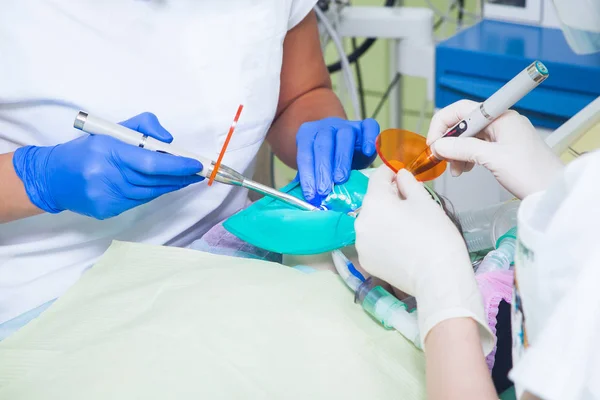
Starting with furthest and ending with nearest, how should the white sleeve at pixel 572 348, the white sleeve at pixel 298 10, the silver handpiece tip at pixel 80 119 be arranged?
the white sleeve at pixel 298 10 < the silver handpiece tip at pixel 80 119 < the white sleeve at pixel 572 348

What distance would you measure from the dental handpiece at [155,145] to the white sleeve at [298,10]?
0.40 metres

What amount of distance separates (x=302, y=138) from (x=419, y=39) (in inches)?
24.3

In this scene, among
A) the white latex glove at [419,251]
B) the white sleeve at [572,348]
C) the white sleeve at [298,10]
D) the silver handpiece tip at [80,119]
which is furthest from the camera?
the white sleeve at [298,10]

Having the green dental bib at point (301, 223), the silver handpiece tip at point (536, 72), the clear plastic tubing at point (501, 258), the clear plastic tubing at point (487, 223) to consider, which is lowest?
the clear plastic tubing at point (487, 223)

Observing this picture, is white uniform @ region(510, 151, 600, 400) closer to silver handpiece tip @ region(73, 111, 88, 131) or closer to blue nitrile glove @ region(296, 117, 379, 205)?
blue nitrile glove @ region(296, 117, 379, 205)

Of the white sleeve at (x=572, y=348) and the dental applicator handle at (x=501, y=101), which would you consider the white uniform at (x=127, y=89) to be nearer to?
the dental applicator handle at (x=501, y=101)

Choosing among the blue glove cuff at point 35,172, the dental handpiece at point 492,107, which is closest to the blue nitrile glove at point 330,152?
the dental handpiece at point 492,107

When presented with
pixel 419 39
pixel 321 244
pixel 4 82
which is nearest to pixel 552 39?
pixel 419 39

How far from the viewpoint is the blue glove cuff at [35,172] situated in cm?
97

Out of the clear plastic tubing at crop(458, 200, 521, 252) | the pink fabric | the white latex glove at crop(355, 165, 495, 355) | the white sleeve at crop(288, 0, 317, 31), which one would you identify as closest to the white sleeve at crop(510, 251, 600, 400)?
the white latex glove at crop(355, 165, 495, 355)

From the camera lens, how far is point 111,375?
75cm

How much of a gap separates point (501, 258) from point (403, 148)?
0.22 meters

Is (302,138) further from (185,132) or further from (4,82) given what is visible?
(4,82)

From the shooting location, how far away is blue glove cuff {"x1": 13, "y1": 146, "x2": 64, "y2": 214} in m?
0.97
